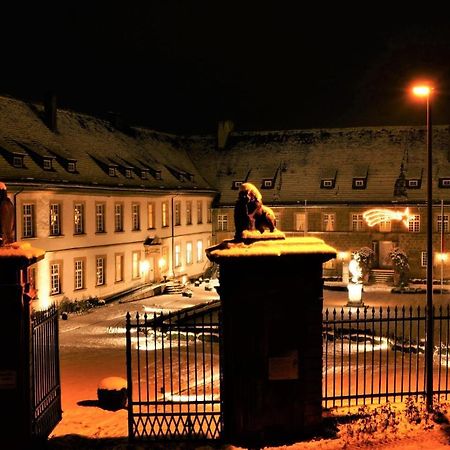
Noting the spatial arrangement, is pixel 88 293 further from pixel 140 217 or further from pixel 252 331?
pixel 252 331

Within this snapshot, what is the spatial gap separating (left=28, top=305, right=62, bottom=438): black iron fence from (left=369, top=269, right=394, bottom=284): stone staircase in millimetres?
31084

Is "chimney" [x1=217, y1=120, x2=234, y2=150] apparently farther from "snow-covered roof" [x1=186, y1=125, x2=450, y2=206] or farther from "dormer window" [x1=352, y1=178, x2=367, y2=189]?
"dormer window" [x1=352, y1=178, x2=367, y2=189]

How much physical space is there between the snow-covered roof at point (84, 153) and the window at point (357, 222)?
10630mm

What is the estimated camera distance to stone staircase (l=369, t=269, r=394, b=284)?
39.8 meters

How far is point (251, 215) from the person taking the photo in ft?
33.0

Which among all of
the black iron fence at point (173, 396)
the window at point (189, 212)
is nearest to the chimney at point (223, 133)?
the window at point (189, 212)

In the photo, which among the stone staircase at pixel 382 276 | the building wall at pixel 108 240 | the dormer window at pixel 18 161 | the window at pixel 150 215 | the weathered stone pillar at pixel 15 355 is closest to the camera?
the weathered stone pillar at pixel 15 355

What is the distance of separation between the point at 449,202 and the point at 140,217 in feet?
63.9

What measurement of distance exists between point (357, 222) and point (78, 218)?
19.7 metres

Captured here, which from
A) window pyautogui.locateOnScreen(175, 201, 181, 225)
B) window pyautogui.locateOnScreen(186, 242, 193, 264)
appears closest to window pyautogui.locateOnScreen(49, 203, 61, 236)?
window pyautogui.locateOnScreen(175, 201, 181, 225)

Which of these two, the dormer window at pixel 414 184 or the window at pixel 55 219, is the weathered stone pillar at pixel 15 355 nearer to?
the window at pixel 55 219

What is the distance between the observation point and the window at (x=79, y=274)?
30164 millimetres

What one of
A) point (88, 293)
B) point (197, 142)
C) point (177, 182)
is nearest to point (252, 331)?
point (88, 293)

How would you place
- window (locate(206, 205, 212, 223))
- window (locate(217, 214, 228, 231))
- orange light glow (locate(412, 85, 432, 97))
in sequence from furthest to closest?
window (locate(217, 214, 228, 231)) → window (locate(206, 205, 212, 223)) → orange light glow (locate(412, 85, 432, 97))
